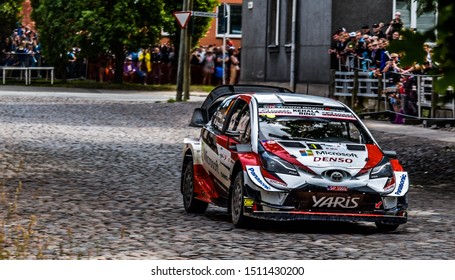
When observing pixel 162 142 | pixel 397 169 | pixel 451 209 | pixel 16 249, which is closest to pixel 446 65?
pixel 16 249

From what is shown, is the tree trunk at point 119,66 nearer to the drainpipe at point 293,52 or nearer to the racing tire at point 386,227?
the drainpipe at point 293,52

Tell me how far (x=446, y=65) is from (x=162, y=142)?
20.7 meters

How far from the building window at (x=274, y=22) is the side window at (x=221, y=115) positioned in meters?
30.5

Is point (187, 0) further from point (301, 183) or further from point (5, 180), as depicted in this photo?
point (301, 183)

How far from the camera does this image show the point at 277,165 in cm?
1062

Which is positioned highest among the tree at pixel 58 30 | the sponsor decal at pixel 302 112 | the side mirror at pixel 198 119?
the tree at pixel 58 30

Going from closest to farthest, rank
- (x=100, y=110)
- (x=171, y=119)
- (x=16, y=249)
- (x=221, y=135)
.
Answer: (x=16, y=249) < (x=221, y=135) < (x=171, y=119) < (x=100, y=110)

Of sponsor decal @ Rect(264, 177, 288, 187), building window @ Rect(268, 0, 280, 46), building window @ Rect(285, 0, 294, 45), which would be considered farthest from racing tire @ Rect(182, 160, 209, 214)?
building window @ Rect(268, 0, 280, 46)

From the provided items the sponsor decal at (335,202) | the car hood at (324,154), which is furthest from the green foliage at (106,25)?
the sponsor decal at (335,202)

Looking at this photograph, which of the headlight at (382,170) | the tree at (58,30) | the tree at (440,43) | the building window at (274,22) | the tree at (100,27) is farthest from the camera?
the tree at (58,30)

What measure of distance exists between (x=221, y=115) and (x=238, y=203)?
66.7 inches

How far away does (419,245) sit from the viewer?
33.3 feet

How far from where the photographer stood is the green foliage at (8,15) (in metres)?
56.6

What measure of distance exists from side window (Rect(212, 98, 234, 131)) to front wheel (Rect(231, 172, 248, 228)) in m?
1.15
